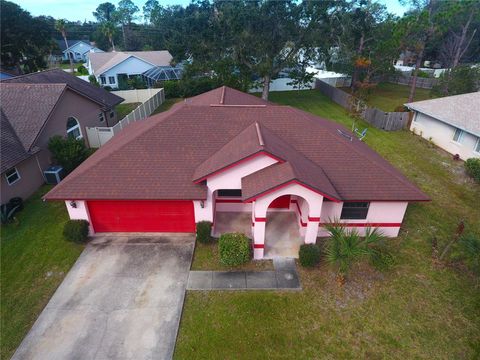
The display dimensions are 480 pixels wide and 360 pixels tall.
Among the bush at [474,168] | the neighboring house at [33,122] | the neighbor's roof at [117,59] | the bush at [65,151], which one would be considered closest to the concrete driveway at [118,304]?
the neighboring house at [33,122]

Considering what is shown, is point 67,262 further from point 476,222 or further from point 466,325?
point 476,222

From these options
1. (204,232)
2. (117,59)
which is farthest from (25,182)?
(117,59)

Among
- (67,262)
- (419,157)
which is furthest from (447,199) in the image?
(67,262)

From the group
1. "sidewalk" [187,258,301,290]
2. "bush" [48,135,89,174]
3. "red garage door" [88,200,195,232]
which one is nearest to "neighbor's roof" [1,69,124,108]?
"bush" [48,135,89,174]

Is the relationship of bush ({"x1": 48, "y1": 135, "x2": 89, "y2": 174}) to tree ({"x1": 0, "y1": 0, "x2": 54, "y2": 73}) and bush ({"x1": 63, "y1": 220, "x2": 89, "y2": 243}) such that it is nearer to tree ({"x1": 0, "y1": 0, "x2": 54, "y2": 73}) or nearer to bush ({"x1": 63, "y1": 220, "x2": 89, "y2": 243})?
bush ({"x1": 63, "y1": 220, "x2": 89, "y2": 243})

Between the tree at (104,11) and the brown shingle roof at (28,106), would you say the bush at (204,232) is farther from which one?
the tree at (104,11)

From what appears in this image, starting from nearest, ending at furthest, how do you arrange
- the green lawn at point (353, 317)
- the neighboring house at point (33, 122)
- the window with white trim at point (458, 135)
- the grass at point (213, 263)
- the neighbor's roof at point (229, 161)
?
the green lawn at point (353, 317) < the grass at point (213, 263) < the neighbor's roof at point (229, 161) < the neighboring house at point (33, 122) < the window with white trim at point (458, 135)
